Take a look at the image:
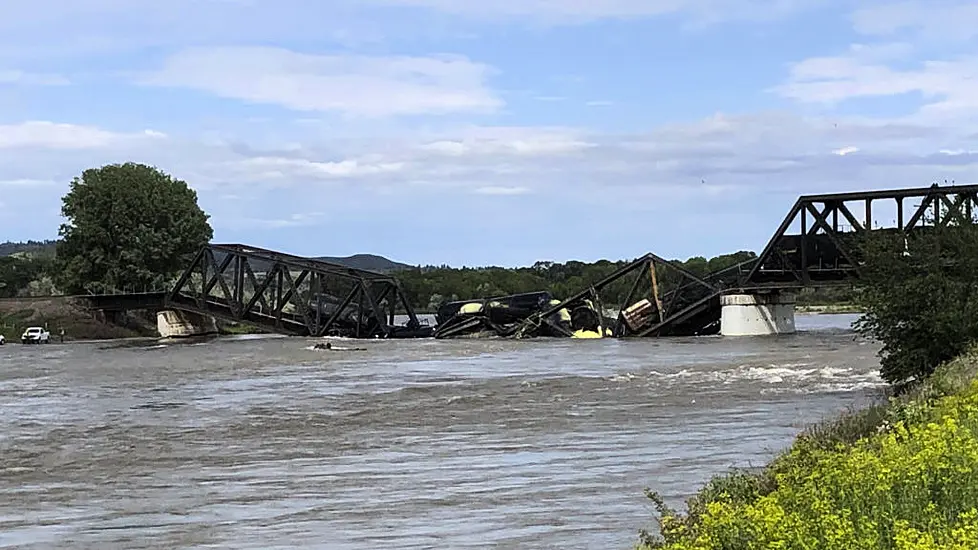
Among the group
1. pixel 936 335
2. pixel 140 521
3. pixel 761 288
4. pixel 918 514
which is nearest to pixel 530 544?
pixel 140 521

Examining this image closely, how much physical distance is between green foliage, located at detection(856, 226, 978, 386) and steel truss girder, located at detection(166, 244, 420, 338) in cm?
5975

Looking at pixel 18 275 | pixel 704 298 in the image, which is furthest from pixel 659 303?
pixel 18 275

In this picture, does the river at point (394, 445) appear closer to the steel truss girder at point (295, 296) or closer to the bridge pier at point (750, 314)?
the bridge pier at point (750, 314)

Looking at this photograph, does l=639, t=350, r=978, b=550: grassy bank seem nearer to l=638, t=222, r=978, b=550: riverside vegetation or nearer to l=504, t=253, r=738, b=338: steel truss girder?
l=638, t=222, r=978, b=550: riverside vegetation

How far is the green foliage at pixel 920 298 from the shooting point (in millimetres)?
31291

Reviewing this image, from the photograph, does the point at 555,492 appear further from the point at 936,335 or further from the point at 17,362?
the point at 17,362

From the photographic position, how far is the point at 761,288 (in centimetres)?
8269

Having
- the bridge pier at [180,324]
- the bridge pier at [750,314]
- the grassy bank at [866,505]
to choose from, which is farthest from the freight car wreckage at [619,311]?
the grassy bank at [866,505]

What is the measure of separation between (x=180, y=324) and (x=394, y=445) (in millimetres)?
81901

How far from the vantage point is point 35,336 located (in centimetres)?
10438

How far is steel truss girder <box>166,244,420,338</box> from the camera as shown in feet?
303

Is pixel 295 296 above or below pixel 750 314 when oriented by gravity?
above

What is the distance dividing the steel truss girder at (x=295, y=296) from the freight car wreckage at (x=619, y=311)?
486cm

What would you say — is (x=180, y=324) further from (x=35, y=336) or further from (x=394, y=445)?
(x=394, y=445)
